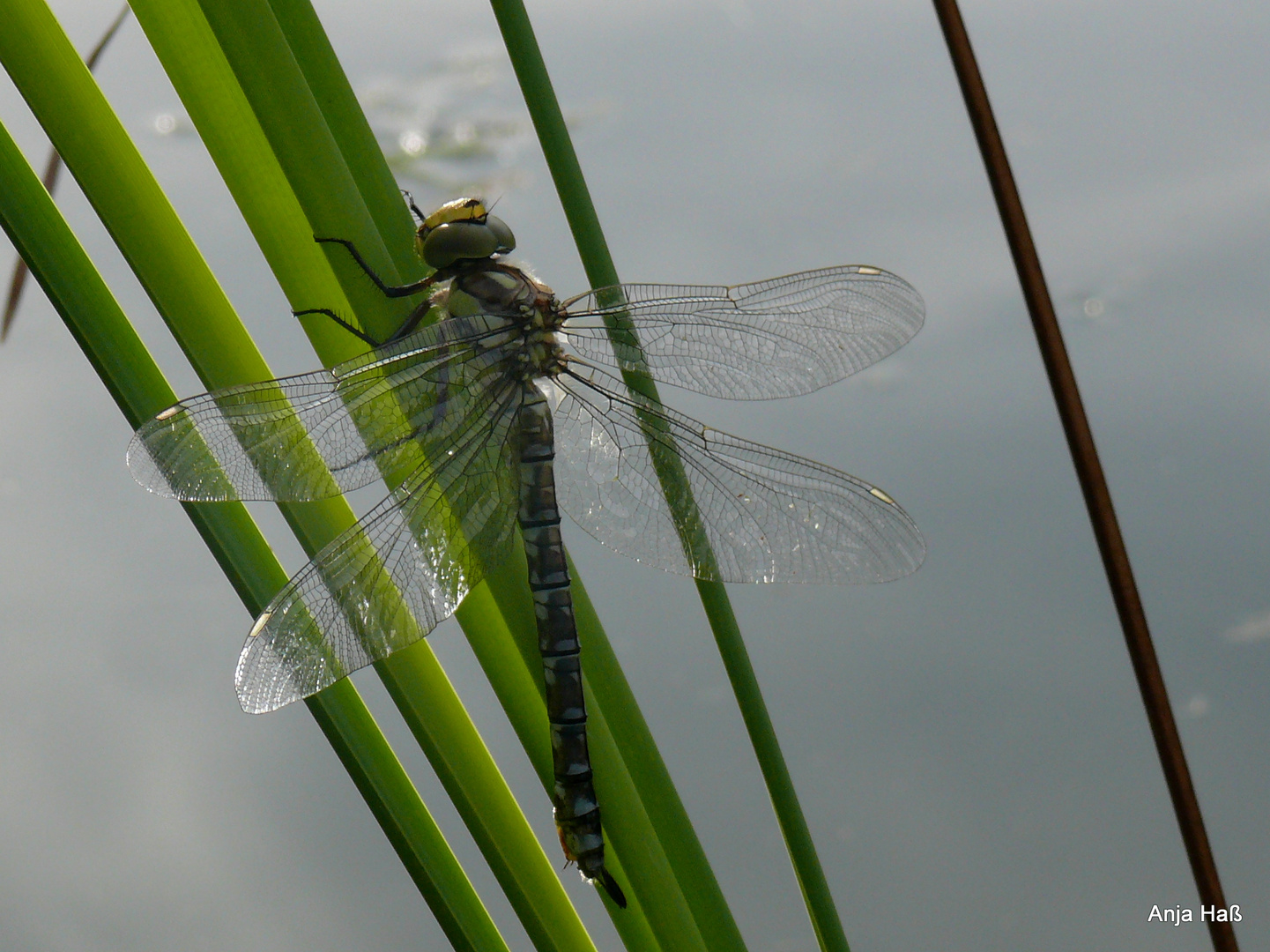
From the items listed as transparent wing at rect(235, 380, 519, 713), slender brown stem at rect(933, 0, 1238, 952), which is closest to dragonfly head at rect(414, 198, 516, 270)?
transparent wing at rect(235, 380, 519, 713)

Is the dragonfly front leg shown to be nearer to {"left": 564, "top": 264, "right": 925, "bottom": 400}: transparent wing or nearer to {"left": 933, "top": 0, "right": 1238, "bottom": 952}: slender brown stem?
{"left": 564, "top": 264, "right": 925, "bottom": 400}: transparent wing

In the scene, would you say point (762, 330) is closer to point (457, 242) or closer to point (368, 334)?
point (457, 242)

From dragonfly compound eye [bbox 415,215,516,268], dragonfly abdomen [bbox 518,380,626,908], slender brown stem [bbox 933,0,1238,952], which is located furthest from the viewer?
dragonfly compound eye [bbox 415,215,516,268]

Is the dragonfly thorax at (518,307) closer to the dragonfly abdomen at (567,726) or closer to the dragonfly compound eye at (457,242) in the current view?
the dragonfly compound eye at (457,242)

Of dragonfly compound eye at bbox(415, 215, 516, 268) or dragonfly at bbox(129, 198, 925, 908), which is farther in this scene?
dragonfly compound eye at bbox(415, 215, 516, 268)

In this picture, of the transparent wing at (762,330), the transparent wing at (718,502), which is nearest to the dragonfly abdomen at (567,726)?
the transparent wing at (718,502)

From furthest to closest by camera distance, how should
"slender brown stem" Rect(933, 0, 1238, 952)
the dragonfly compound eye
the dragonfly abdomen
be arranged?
the dragonfly compound eye
the dragonfly abdomen
"slender brown stem" Rect(933, 0, 1238, 952)
